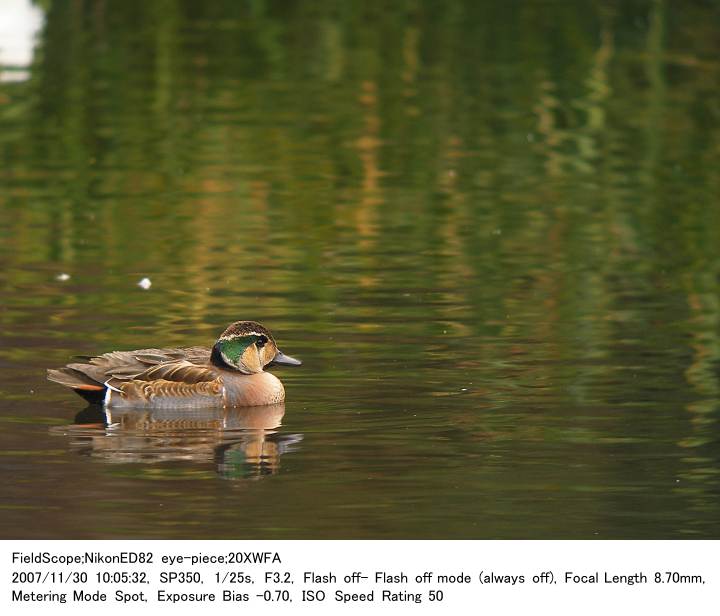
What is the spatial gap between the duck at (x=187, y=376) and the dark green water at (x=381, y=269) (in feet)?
0.50

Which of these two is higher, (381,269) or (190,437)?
(381,269)

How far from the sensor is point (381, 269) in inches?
558

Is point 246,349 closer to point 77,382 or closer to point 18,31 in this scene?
point 77,382

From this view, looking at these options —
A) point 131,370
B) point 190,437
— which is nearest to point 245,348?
point 131,370

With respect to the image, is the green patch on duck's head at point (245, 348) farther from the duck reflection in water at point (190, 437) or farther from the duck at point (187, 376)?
the duck reflection in water at point (190, 437)

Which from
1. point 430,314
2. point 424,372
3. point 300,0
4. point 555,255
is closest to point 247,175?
point 555,255

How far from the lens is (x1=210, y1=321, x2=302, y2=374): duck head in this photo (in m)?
10.9

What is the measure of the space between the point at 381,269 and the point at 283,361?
10.7ft

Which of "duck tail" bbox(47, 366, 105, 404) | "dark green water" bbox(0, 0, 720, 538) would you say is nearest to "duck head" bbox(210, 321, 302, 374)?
"dark green water" bbox(0, 0, 720, 538)

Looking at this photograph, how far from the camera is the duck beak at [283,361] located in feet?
36.0

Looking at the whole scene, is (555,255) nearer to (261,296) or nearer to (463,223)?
(463,223)
